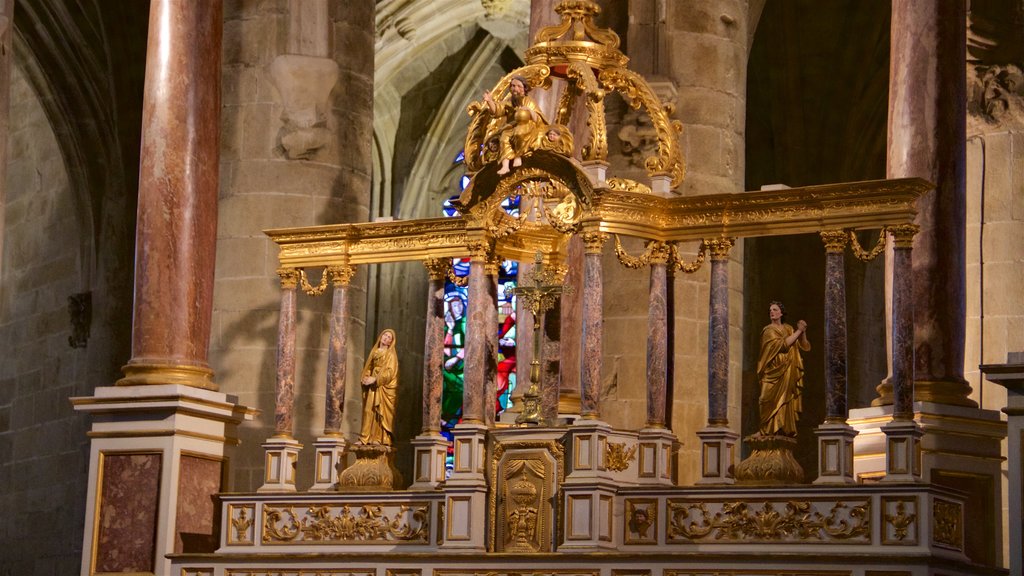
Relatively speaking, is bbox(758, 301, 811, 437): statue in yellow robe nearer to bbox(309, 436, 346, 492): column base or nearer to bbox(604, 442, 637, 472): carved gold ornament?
bbox(604, 442, 637, 472): carved gold ornament

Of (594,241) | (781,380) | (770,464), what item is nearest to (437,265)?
(594,241)

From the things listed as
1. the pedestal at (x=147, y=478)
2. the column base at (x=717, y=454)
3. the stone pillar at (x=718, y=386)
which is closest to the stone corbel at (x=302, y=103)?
the pedestal at (x=147, y=478)

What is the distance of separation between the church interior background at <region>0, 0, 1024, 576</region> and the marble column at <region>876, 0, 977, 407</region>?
0.02 metres

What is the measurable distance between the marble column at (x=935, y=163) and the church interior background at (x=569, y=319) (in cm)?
2

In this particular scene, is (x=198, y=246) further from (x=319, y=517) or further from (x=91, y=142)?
(x=91, y=142)

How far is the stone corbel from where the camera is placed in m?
17.8

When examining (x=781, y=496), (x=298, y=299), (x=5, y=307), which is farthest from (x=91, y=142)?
(x=781, y=496)

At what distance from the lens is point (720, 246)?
13.8m

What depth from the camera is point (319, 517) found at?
563 inches

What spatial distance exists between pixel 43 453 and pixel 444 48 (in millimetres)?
9736

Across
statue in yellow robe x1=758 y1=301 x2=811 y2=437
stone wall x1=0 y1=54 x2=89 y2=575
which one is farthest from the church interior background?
stone wall x1=0 y1=54 x2=89 y2=575

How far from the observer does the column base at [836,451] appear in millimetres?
12852

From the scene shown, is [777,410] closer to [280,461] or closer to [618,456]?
[618,456]

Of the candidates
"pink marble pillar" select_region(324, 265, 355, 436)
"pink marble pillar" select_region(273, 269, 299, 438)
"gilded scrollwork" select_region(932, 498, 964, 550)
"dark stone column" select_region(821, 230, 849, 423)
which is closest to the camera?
"gilded scrollwork" select_region(932, 498, 964, 550)
